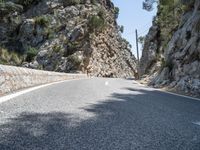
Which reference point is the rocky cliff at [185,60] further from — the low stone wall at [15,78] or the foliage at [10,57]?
the foliage at [10,57]

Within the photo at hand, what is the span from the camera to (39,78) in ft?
52.7

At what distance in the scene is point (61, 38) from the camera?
62.6m

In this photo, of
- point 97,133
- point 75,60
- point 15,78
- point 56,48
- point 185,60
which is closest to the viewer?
point 97,133

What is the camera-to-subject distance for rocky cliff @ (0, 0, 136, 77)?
5822cm

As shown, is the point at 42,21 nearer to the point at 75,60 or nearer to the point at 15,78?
the point at 75,60

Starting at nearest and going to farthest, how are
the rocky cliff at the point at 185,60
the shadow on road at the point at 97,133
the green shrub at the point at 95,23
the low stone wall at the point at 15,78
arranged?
1. the shadow on road at the point at 97,133
2. the low stone wall at the point at 15,78
3. the rocky cliff at the point at 185,60
4. the green shrub at the point at 95,23

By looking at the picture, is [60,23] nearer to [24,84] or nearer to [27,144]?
[24,84]

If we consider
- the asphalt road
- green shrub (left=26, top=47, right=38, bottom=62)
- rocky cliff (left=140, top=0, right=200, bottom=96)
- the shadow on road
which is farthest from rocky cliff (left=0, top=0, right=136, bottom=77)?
the shadow on road

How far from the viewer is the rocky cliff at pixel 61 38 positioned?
58.2m

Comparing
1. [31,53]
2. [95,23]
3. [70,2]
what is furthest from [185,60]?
[70,2]

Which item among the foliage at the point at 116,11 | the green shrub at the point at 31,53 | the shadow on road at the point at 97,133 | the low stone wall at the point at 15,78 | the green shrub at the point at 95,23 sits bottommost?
the shadow on road at the point at 97,133

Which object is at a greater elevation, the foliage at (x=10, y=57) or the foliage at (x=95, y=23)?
the foliage at (x=95, y=23)

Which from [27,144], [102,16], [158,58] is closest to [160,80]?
[27,144]

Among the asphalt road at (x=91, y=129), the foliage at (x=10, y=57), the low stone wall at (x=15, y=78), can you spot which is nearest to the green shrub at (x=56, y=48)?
the foliage at (x=10, y=57)
